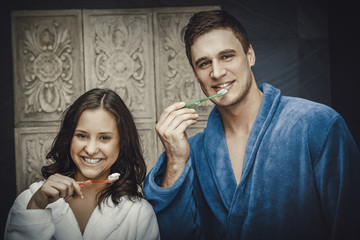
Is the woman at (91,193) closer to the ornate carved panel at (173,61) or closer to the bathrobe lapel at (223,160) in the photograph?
the bathrobe lapel at (223,160)

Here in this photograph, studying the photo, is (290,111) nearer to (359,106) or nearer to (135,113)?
(359,106)

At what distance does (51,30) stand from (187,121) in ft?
3.48

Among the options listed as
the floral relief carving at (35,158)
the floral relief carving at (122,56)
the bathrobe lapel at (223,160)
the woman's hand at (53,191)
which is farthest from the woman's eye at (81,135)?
the floral relief carving at (35,158)

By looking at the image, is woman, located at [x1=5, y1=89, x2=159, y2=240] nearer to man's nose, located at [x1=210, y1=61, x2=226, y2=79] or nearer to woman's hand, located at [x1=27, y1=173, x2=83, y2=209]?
woman's hand, located at [x1=27, y1=173, x2=83, y2=209]

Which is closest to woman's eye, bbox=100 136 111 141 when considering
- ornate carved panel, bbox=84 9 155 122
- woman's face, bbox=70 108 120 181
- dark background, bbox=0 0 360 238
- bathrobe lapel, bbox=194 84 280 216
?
woman's face, bbox=70 108 120 181

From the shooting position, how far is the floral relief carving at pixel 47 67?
1.40 m

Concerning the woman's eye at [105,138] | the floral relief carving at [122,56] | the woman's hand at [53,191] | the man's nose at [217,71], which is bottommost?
the woman's hand at [53,191]

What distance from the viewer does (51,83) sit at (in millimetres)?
1400

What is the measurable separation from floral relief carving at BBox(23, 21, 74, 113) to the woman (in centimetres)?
63

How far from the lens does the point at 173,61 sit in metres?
1.42

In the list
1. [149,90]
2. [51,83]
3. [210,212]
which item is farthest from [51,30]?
[210,212]

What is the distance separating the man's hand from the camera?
2.39ft

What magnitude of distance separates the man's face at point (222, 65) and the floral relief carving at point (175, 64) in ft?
1.92

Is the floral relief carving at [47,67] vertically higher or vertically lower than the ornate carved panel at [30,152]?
higher
